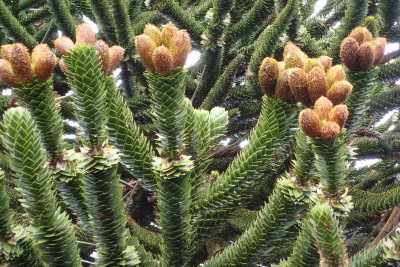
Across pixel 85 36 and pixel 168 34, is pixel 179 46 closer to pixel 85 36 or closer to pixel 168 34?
pixel 168 34

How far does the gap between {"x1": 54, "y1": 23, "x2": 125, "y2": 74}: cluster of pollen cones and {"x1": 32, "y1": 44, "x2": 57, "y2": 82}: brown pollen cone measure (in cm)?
5

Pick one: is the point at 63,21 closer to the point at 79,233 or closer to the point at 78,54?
the point at 79,233

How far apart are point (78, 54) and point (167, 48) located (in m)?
0.23

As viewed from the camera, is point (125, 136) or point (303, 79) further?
point (125, 136)

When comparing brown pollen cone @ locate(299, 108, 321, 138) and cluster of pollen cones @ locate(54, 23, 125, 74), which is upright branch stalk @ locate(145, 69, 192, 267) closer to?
cluster of pollen cones @ locate(54, 23, 125, 74)

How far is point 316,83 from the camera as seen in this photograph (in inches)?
48.0

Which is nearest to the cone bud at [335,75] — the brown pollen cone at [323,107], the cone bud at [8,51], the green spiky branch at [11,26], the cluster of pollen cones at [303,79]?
the cluster of pollen cones at [303,79]

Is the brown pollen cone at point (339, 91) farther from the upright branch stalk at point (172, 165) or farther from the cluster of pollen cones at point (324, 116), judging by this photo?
the upright branch stalk at point (172, 165)

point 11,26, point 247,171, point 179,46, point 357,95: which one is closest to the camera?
point 179,46

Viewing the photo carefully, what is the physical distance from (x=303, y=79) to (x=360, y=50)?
32 centimetres

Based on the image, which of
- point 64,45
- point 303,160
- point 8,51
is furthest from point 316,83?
point 8,51

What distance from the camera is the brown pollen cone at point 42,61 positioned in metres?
1.24

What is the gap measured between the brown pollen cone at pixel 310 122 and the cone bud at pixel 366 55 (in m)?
0.40

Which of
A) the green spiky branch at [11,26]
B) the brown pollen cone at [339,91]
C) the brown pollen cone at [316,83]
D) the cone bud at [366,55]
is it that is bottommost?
the brown pollen cone at [339,91]
